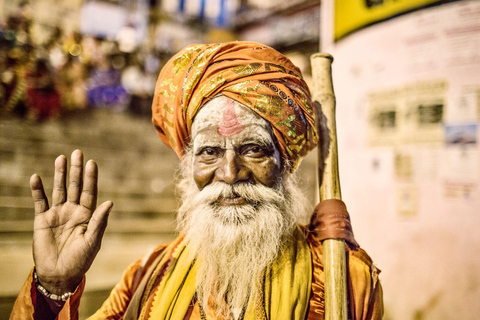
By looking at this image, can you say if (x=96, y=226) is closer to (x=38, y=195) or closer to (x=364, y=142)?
(x=38, y=195)

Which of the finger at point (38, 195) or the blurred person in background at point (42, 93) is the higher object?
the blurred person in background at point (42, 93)

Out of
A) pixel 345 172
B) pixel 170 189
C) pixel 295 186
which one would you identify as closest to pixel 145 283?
pixel 295 186

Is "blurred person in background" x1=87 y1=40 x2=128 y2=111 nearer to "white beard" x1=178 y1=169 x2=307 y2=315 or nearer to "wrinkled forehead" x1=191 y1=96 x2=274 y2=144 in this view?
"wrinkled forehead" x1=191 y1=96 x2=274 y2=144

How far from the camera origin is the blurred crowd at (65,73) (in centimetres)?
614

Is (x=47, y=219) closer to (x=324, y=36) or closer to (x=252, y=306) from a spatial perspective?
(x=252, y=306)

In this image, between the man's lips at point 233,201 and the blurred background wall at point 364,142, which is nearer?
the man's lips at point 233,201

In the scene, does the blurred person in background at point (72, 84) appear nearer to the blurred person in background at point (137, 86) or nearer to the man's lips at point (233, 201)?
the blurred person in background at point (137, 86)

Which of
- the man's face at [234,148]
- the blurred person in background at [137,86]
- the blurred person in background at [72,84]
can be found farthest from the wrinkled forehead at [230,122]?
the blurred person in background at [137,86]

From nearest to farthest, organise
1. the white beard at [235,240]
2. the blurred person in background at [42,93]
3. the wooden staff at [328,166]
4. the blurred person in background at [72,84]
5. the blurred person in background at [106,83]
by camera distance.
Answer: the wooden staff at [328,166] → the white beard at [235,240] → the blurred person in background at [42,93] → the blurred person in background at [72,84] → the blurred person in background at [106,83]

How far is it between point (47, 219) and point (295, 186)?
1038mm

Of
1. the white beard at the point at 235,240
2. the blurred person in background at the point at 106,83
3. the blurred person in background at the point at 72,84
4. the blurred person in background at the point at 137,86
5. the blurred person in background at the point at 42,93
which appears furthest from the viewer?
the blurred person in background at the point at 137,86

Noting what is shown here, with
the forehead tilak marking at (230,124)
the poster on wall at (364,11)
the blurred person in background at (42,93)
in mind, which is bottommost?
the forehead tilak marking at (230,124)

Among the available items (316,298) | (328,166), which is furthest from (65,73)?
(316,298)

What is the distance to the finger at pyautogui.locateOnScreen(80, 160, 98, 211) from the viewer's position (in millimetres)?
1298
